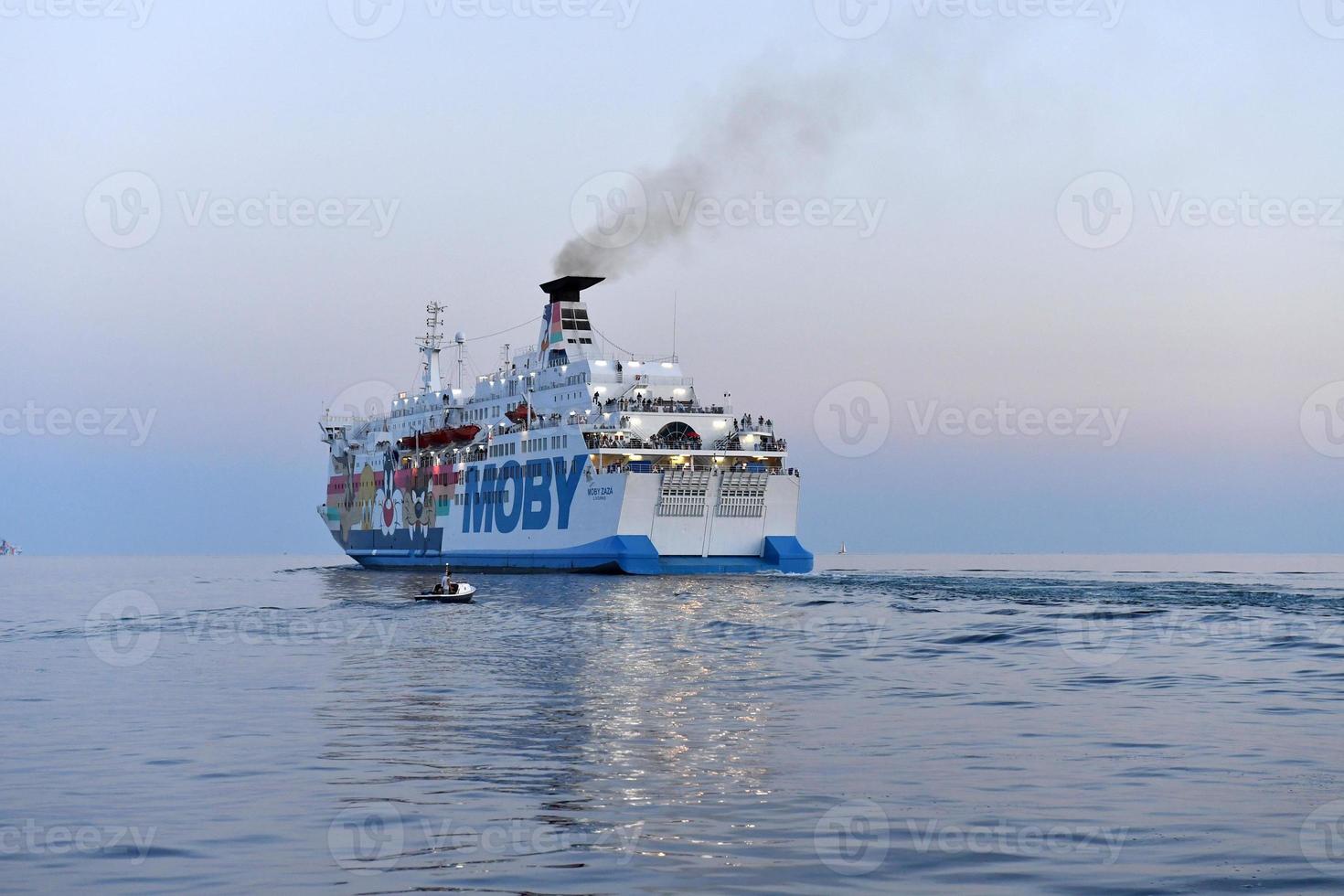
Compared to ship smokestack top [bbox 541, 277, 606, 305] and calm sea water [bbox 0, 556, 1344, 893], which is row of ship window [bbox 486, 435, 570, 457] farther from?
calm sea water [bbox 0, 556, 1344, 893]

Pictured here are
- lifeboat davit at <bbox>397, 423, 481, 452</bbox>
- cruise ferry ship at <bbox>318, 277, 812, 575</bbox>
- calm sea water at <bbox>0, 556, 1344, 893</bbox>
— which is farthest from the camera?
lifeboat davit at <bbox>397, 423, 481, 452</bbox>

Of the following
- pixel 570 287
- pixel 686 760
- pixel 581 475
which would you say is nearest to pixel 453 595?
pixel 581 475

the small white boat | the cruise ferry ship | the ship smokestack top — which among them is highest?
the ship smokestack top

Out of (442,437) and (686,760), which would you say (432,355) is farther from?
(686,760)

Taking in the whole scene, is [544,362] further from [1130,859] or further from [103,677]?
[1130,859]

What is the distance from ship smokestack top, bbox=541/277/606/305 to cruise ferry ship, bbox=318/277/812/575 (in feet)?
0.30

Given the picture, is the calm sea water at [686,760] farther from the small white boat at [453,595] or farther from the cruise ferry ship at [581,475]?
the cruise ferry ship at [581,475]

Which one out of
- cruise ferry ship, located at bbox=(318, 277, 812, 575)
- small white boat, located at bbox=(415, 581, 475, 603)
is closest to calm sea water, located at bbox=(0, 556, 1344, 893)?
small white boat, located at bbox=(415, 581, 475, 603)

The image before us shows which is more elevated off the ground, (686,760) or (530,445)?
(530,445)

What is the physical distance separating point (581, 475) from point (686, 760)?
5584 cm

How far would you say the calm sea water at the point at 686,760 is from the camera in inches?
533

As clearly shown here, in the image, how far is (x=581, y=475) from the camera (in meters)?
75.5

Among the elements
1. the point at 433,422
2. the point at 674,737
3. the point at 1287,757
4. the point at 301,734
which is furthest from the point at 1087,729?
the point at 433,422

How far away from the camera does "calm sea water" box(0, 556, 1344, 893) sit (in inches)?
533
